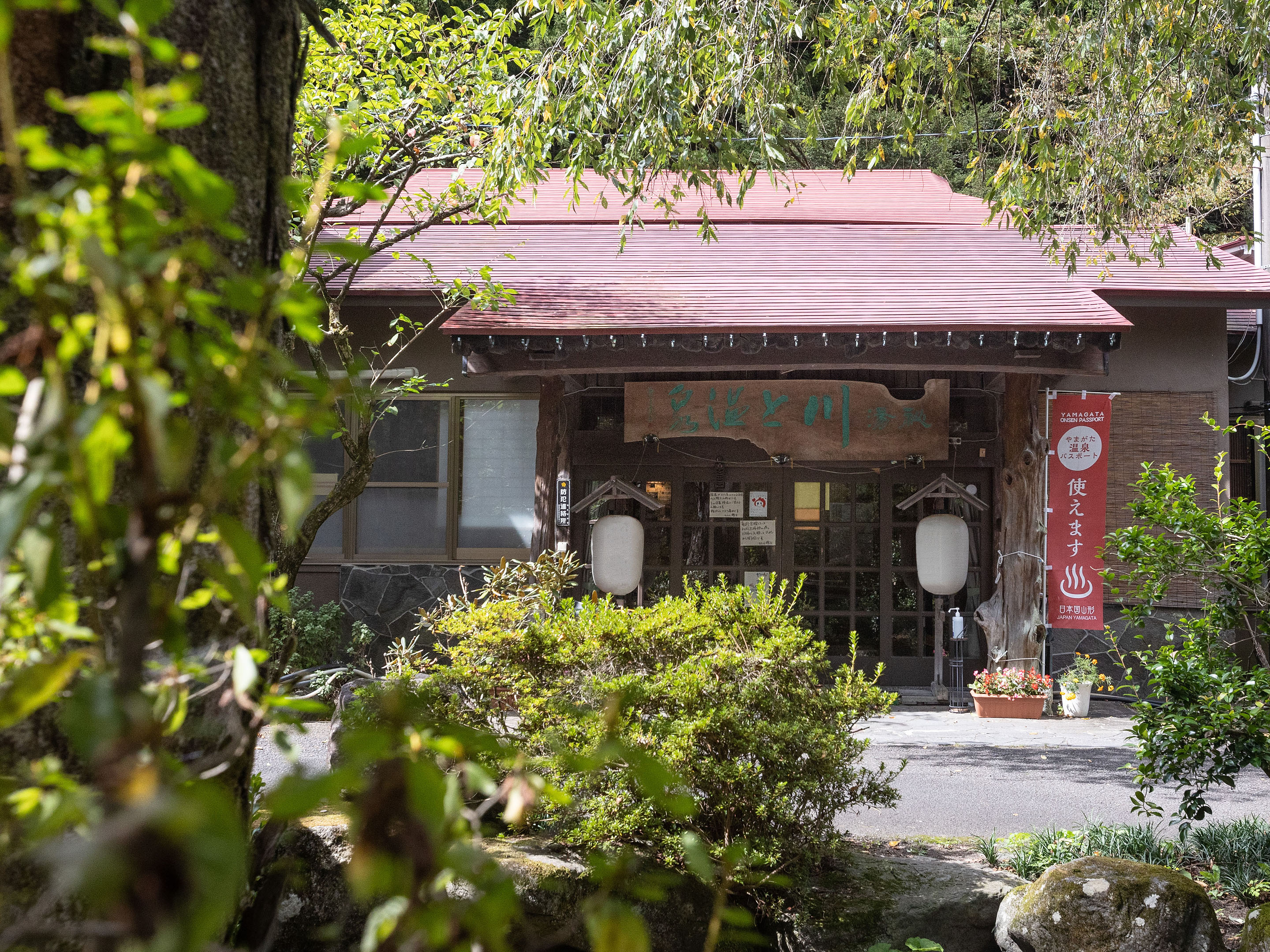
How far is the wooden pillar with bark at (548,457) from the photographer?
9.44 m

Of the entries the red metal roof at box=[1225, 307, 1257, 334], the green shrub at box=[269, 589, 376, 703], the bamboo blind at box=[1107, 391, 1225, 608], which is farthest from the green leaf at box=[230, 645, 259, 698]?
the red metal roof at box=[1225, 307, 1257, 334]

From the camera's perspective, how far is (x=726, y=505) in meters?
10.3

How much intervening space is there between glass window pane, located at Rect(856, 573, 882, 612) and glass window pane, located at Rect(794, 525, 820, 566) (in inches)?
18.8

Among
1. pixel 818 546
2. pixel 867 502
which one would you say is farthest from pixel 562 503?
pixel 867 502

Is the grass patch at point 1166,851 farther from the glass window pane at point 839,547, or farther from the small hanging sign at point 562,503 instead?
the glass window pane at point 839,547

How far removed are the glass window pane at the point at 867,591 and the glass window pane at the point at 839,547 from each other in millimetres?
215

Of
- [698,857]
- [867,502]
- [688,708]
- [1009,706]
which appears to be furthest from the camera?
[867,502]

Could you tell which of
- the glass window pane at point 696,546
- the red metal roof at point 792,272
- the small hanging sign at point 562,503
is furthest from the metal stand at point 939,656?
the small hanging sign at point 562,503

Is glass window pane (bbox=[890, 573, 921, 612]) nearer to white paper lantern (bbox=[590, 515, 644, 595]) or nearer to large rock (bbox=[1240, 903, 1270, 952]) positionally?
white paper lantern (bbox=[590, 515, 644, 595])

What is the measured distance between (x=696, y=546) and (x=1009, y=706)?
3390mm

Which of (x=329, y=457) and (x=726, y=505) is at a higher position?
(x=329, y=457)

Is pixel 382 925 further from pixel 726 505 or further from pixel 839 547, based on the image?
pixel 839 547

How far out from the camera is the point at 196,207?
1.96 feet

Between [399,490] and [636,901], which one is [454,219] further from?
[636,901]
